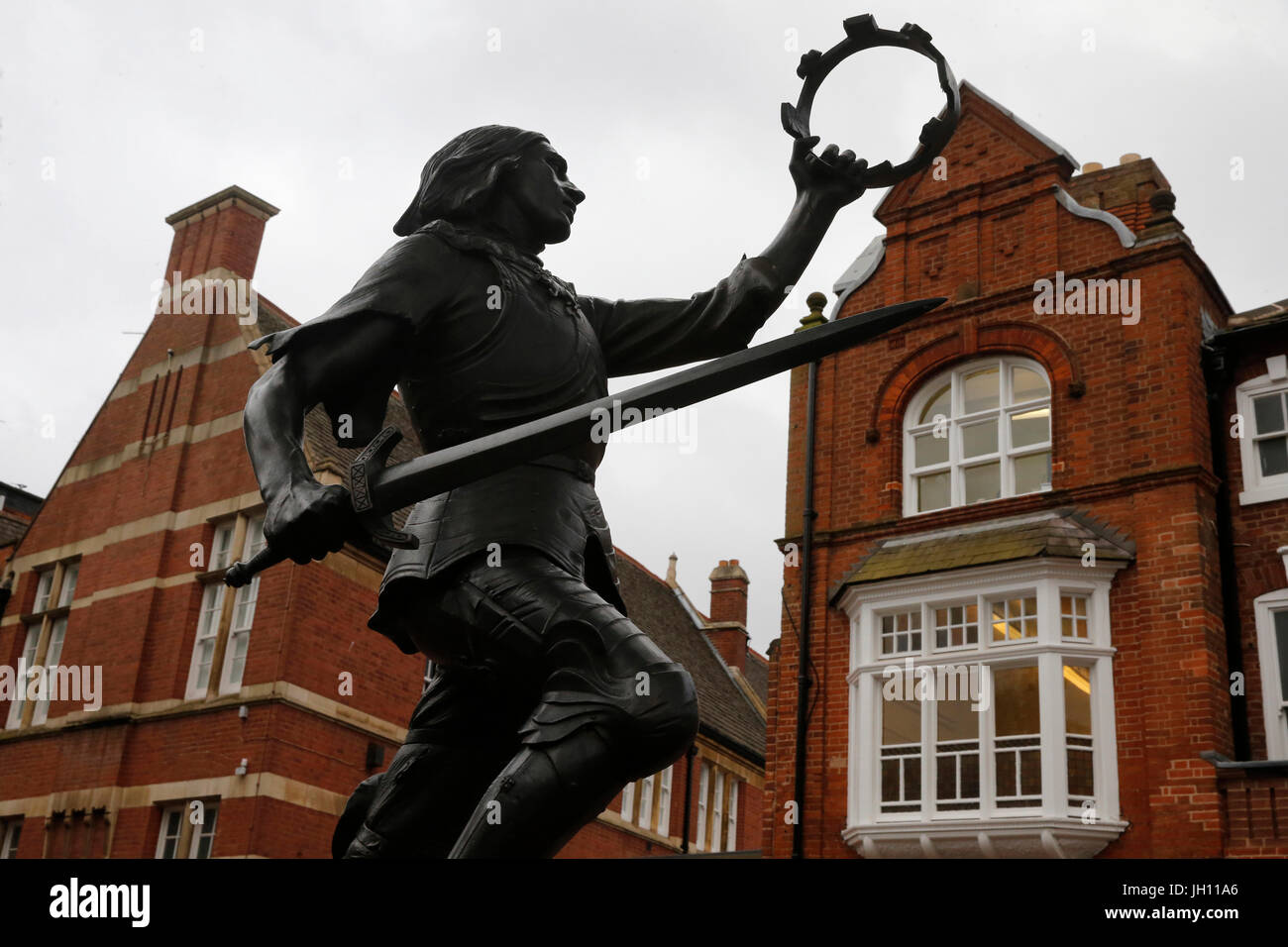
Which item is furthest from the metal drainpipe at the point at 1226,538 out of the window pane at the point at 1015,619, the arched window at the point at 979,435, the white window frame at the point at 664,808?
the white window frame at the point at 664,808

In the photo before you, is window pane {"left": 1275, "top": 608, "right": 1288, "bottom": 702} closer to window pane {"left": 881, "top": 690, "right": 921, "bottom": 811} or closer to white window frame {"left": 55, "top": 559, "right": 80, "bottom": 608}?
window pane {"left": 881, "top": 690, "right": 921, "bottom": 811}

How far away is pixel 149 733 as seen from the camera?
20469mm

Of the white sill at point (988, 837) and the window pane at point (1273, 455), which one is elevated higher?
the window pane at point (1273, 455)

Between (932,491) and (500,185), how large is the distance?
1556 cm

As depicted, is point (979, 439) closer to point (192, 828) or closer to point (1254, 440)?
point (1254, 440)

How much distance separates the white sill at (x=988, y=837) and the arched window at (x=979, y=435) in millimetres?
4493

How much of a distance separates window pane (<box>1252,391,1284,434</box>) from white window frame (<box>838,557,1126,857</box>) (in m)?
2.82

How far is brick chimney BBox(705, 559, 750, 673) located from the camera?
123 feet

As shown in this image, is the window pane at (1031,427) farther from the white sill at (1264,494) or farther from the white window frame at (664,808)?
the white window frame at (664,808)

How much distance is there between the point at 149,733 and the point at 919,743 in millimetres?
12149

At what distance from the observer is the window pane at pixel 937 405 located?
60.9 feet
